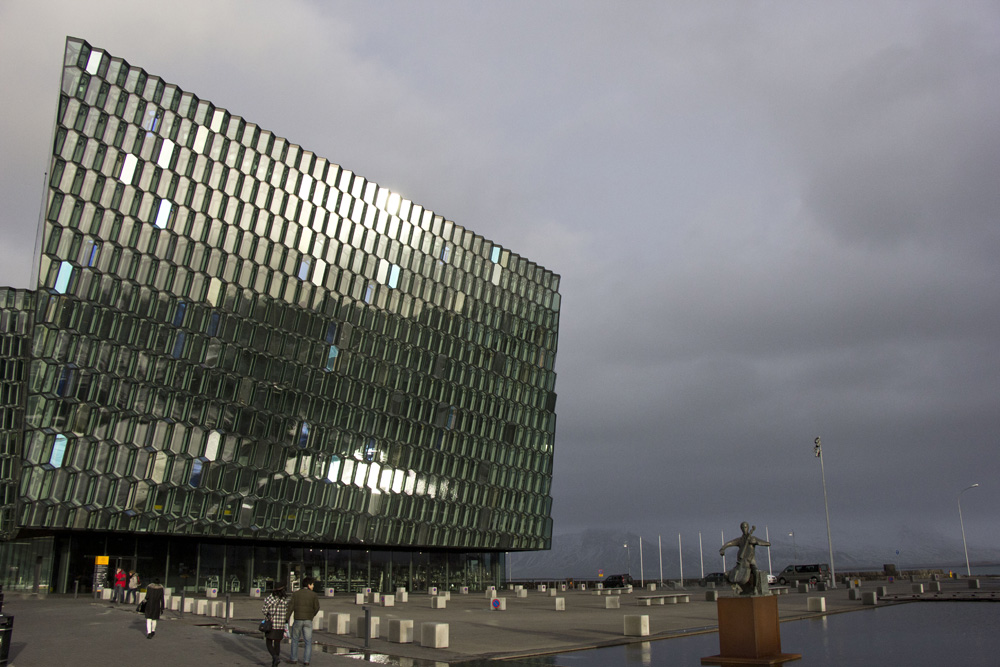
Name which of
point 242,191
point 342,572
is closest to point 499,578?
point 342,572

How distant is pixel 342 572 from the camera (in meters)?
66.2

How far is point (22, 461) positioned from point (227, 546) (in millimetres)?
17379

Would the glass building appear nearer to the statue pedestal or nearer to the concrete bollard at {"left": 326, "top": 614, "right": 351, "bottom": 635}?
the concrete bollard at {"left": 326, "top": 614, "right": 351, "bottom": 635}

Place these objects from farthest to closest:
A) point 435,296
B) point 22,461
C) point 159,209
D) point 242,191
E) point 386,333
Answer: point 435,296, point 386,333, point 242,191, point 159,209, point 22,461

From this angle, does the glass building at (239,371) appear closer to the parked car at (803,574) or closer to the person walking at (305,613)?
the parked car at (803,574)

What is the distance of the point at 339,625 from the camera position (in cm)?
2595

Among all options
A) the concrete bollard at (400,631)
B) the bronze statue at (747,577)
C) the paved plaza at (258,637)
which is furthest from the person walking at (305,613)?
the bronze statue at (747,577)

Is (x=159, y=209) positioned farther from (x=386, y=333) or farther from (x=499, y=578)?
(x=499, y=578)

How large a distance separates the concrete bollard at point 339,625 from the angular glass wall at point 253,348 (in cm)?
2795

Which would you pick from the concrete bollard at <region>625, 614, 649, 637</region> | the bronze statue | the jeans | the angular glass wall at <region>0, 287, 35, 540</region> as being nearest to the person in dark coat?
the jeans

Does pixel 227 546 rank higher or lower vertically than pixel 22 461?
lower

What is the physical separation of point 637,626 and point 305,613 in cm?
1183

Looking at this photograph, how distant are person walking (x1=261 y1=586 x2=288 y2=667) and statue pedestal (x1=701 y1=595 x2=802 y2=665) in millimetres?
8946

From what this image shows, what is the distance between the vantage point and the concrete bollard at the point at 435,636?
71.5ft
